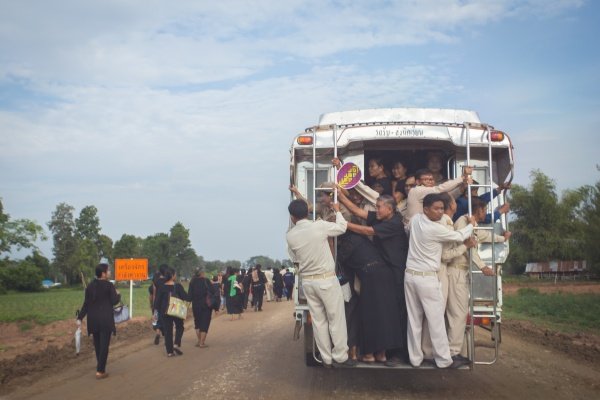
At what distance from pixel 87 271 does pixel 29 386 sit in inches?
2888

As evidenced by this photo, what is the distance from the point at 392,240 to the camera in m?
7.18

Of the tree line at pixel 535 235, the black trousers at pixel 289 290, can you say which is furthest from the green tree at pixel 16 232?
the black trousers at pixel 289 290

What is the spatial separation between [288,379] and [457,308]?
10.4 feet

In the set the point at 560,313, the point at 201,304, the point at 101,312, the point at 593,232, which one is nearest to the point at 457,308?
the point at 101,312

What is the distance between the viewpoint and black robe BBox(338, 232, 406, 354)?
22.6 feet

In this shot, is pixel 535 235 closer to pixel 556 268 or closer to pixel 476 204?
pixel 556 268

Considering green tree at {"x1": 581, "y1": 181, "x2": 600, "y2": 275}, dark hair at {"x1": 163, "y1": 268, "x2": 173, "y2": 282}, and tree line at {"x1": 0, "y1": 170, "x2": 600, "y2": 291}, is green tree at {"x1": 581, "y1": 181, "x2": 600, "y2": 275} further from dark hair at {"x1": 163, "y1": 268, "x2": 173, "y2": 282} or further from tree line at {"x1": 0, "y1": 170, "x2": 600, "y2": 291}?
dark hair at {"x1": 163, "y1": 268, "x2": 173, "y2": 282}

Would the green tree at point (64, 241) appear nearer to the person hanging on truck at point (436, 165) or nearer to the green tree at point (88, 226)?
the green tree at point (88, 226)

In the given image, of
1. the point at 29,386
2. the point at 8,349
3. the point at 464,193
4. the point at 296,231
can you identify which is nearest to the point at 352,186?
the point at 296,231

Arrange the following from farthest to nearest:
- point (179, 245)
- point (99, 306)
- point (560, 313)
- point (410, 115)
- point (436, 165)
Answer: point (179, 245) → point (560, 313) → point (99, 306) → point (436, 165) → point (410, 115)

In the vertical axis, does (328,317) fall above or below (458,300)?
below

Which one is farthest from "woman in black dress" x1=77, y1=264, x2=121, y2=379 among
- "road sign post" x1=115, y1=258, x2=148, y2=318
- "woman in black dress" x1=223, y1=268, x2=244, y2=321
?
"road sign post" x1=115, y1=258, x2=148, y2=318

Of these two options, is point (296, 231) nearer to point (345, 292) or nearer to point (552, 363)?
point (345, 292)

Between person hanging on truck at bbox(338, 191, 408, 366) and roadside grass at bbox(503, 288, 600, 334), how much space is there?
35.9 ft
